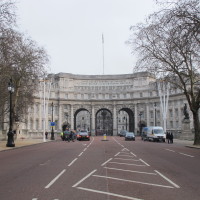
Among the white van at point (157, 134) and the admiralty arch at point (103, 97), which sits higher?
the admiralty arch at point (103, 97)

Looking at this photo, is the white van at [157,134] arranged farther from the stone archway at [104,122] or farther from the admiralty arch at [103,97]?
the stone archway at [104,122]

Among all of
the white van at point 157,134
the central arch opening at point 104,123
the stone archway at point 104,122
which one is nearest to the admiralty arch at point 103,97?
the stone archway at point 104,122

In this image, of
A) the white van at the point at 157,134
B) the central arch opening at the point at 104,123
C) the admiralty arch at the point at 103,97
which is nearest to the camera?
the white van at the point at 157,134

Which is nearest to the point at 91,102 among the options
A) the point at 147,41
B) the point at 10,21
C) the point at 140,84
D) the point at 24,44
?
the point at 140,84

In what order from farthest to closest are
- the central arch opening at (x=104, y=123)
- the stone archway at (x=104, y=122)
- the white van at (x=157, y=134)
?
1. the central arch opening at (x=104, y=123)
2. the stone archway at (x=104, y=122)
3. the white van at (x=157, y=134)

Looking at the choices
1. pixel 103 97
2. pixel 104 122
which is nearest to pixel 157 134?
pixel 103 97

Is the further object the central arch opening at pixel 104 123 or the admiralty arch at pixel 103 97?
the central arch opening at pixel 104 123

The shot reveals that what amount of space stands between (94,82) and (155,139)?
→ 5121cm

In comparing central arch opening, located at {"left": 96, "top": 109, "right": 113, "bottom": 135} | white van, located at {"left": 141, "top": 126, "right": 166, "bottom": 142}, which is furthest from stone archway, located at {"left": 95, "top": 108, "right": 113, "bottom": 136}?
white van, located at {"left": 141, "top": 126, "right": 166, "bottom": 142}

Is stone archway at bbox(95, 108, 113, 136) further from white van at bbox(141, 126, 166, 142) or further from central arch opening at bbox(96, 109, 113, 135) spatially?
white van at bbox(141, 126, 166, 142)

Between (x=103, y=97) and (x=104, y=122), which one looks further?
(x=104, y=122)

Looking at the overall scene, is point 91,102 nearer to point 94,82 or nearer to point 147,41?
point 94,82

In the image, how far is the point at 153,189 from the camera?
298 inches

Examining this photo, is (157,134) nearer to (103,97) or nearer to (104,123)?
(103,97)
